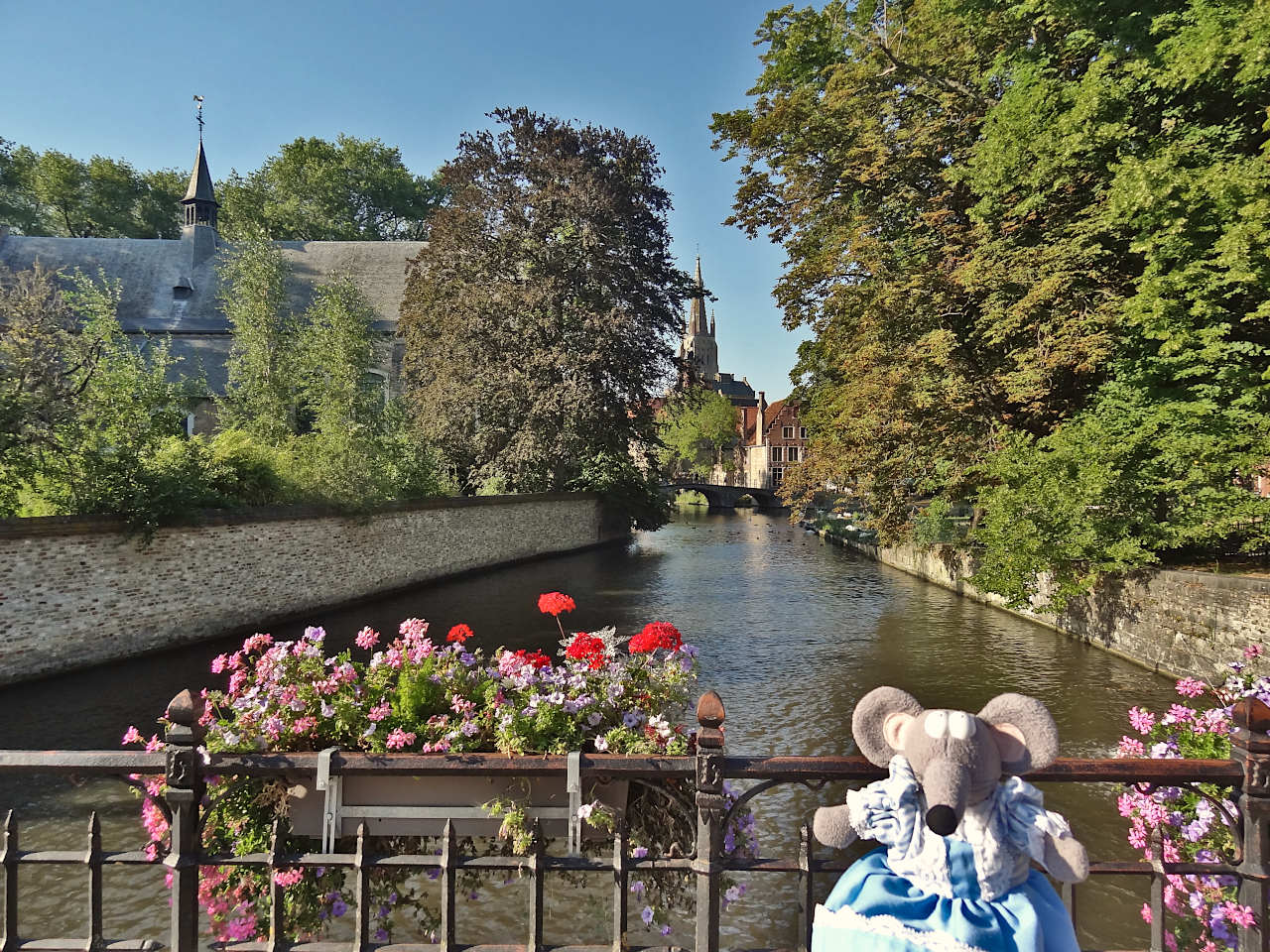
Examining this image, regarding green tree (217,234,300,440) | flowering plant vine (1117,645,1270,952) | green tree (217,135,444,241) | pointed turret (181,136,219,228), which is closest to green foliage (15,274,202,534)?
green tree (217,234,300,440)

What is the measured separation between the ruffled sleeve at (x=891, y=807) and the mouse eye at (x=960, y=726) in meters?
0.19

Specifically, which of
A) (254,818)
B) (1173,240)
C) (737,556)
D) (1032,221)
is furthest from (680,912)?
(737,556)

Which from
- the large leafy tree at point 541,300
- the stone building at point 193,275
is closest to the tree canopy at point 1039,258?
the large leafy tree at point 541,300

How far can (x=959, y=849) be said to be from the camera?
86.4 inches

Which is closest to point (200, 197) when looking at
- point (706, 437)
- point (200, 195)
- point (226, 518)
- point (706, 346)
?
point (200, 195)

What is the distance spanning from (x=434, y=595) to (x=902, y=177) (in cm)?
1504

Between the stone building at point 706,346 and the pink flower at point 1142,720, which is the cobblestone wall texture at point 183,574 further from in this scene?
the stone building at point 706,346

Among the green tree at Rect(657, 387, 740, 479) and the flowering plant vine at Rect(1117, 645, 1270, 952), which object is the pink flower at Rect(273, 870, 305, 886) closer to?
the flowering plant vine at Rect(1117, 645, 1270, 952)

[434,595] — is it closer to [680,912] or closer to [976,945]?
[680,912]

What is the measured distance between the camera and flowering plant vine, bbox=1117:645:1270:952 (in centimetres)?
316

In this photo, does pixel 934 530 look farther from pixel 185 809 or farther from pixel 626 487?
pixel 185 809

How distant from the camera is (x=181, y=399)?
16078 millimetres

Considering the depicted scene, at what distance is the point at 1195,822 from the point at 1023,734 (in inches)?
73.7

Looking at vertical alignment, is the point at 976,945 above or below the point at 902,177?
below
